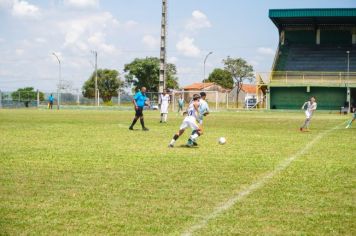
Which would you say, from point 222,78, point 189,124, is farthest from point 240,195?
point 222,78

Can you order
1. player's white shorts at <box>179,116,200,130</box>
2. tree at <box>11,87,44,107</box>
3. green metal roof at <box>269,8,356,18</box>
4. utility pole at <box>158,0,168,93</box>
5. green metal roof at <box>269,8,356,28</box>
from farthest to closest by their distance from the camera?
tree at <box>11,87,44,107</box>, green metal roof at <box>269,8,356,28</box>, green metal roof at <box>269,8,356,18</box>, utility pole at <box>158,0,168,93</box>, player's white shorts at <box>179,116,200,130</box>

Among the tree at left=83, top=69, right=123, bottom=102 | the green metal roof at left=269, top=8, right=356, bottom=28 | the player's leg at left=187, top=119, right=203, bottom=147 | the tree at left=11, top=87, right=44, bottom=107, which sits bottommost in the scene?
the player's leg at left=187, top=119, right=203, bottom=147

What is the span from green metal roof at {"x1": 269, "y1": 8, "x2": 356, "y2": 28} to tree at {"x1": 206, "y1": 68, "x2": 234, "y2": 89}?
6705 centimetres

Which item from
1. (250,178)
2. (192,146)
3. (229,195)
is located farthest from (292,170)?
(192,146)

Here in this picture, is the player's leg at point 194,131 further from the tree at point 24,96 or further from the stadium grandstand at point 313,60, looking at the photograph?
the tree at point 24,96

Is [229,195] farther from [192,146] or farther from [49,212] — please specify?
[192,146]

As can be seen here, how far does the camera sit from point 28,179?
9.48 m

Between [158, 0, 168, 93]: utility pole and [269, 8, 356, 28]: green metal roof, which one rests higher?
[269, 8, 356, 28]: green metal roof

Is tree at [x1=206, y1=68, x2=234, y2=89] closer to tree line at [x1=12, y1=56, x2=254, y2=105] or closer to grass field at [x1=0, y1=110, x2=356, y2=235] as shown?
tree line at [x1=12, y1=56, x2=254, y2=105]

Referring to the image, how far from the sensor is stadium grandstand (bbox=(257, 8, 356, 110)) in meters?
65.6

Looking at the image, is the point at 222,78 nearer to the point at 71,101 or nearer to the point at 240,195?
the point at 71,101

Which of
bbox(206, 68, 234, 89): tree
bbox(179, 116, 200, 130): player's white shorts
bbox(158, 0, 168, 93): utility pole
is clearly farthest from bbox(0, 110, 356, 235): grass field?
bbox(206, 68, 234, 89): tree

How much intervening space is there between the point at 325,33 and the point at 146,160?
213 feet

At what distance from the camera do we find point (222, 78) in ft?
460
